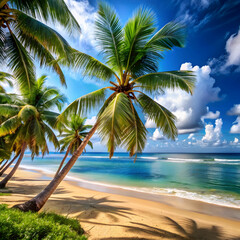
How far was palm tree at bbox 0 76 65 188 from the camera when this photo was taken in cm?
770

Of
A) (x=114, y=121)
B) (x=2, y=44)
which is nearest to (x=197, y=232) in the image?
(x=114, y=121)

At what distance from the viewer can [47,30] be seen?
12.5 feet

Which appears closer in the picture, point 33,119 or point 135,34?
point 135,34

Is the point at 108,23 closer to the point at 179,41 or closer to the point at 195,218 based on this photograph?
the point at 179,41

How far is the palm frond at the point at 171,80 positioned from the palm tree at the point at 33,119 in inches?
242

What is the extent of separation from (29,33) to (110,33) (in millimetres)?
2441

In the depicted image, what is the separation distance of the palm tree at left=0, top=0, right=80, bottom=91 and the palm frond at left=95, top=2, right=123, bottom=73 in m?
1.04

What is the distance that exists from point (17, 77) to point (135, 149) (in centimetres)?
442

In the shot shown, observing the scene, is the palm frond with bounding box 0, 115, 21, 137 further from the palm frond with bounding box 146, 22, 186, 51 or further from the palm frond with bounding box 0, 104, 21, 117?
the palm frond with bounding box 146, 22, 186, 51

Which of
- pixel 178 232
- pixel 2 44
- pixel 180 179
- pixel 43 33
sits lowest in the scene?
pixel 178 232

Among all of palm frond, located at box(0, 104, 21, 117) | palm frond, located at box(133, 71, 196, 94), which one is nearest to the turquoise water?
palm frond, located at box(133, 71, 196, 94)

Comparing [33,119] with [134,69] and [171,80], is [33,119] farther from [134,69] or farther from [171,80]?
[171,80]

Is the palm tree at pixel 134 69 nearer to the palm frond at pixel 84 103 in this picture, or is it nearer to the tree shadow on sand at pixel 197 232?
the palm frond at pixel 84 103

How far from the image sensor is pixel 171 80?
4.67 m
